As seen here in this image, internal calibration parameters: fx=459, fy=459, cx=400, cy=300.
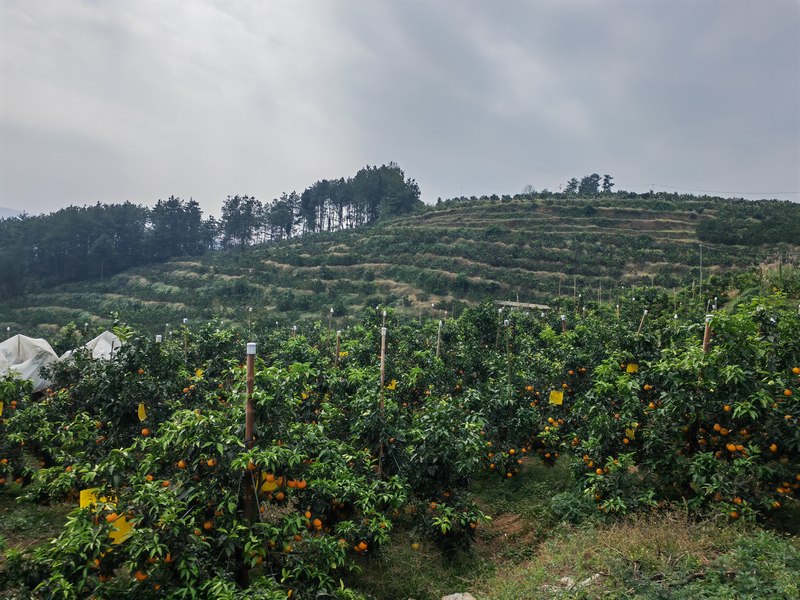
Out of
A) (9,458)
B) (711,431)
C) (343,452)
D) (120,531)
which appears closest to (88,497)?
(120,531)

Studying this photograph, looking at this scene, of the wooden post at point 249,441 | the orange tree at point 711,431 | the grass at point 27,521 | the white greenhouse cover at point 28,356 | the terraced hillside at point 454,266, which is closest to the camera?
the wooden post at point 249,441

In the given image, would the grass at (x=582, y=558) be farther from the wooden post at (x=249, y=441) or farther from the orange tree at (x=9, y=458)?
the wooden post at (x=249, y=441)

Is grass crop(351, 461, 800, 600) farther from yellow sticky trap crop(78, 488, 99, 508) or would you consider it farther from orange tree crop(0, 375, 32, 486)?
orange tree crop(0, 375, 32, 486)

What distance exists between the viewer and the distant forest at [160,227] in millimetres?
43938

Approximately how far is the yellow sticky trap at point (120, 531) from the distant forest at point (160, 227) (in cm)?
4599

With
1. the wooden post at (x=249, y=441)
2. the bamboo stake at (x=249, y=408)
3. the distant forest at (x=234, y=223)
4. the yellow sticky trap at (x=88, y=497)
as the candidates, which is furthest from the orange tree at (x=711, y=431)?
the distant forest at (x=234, y=223)

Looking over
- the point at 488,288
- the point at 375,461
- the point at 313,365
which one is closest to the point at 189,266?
the point at 488,288

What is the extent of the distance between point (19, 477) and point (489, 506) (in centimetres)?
672

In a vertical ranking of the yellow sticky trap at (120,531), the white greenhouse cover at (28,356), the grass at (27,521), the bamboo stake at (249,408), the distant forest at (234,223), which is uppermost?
the distant forest at (234,223)

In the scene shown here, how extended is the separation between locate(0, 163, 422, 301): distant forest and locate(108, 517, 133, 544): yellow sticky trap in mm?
45993

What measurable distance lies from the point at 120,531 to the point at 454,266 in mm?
32881

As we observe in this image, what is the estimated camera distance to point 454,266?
35.2 m

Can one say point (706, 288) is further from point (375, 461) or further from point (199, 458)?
point (199, 458)

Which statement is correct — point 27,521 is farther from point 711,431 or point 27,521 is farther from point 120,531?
point 711,431
